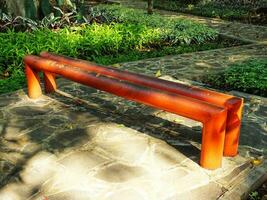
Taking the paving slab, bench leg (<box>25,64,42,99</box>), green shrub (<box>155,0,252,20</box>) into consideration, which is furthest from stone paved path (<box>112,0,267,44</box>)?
bench leg (<box>25,64,42,99</box>)

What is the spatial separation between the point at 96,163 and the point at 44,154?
0.63 metres

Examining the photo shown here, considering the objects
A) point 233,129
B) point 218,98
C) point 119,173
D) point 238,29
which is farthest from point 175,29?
point 119,173

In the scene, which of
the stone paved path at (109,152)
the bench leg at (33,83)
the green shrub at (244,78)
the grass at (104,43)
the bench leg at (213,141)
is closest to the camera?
the stone paved path at (109,152)

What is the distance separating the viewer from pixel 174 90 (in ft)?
14.2

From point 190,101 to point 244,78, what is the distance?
128 inches

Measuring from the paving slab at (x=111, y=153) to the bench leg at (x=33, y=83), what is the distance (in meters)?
0.16

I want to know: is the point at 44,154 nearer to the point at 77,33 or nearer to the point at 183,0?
the point at 77,33

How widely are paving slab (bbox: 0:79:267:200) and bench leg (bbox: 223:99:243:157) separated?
11cm

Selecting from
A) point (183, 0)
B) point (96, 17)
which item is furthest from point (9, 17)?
point (183, 0)

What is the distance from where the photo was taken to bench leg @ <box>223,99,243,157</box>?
391cm

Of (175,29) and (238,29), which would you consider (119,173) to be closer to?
(175,29)

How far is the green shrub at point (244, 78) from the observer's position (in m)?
6.42

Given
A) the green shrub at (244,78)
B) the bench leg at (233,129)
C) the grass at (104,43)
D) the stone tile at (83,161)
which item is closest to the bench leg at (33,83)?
the grass at (104,43)

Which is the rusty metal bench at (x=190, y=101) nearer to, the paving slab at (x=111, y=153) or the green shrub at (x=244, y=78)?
the paving slab at (x=111, y=153)
